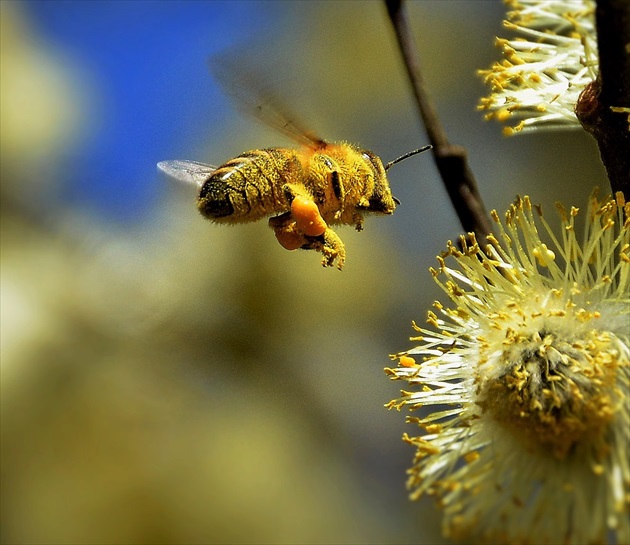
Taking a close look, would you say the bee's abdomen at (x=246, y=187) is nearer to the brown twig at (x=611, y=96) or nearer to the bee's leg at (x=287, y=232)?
the bee's leg at (x=287, y=232)

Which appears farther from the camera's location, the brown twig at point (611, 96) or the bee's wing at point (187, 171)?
the bee's wing at point (187, 171)

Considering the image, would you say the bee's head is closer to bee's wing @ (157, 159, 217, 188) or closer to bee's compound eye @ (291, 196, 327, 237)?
bee's compound eye @ (291, 196, 327, 237)

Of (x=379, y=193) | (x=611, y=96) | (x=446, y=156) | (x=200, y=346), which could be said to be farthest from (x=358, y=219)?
(x=200, y=346)

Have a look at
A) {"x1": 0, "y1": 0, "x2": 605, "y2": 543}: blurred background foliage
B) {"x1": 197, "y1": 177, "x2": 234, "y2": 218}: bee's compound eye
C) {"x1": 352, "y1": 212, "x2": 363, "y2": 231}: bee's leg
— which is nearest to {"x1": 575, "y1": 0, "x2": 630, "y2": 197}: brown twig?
{"x1": 352, "y1": 212, "x2": 363, "y2": 231}: bee's leg

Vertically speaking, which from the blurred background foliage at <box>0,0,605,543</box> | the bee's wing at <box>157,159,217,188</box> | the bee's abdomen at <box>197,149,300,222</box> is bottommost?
the blurred background foliage at <box>0,0,605,543</box>

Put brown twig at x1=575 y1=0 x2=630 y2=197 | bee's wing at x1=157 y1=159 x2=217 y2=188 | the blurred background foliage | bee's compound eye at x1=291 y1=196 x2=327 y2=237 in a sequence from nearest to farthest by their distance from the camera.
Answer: brown twig at x1=575 y1=0 x2=630 y2=197, bee's compound eye at x1=291 y1=196 x2=327 y2=237, bee's wing at x1=157 y1=159 x2=217 y2=188, the blurred background foliage

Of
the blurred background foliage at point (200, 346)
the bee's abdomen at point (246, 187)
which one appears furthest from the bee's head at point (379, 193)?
Answer: the blurred background foliage at point (200, 346)

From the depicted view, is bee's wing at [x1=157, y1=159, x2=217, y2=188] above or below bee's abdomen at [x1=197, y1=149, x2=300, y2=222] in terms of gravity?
above
